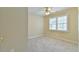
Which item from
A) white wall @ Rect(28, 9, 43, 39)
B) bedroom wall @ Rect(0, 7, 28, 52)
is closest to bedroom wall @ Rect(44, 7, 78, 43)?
white wall @ Rect(28, 9, 43, 39)

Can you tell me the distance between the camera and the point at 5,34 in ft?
5.25

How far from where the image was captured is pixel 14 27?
1617 millimetres

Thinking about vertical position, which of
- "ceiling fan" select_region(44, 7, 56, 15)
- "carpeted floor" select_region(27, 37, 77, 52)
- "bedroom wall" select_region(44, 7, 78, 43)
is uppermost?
"ceiling fan" select_region(44, 7, 56, 15)

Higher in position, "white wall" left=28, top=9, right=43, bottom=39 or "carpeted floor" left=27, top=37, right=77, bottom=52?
"white wall" left=28, top=9, right=43, bottom=39

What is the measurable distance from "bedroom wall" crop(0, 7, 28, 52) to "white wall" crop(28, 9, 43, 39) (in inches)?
2.3

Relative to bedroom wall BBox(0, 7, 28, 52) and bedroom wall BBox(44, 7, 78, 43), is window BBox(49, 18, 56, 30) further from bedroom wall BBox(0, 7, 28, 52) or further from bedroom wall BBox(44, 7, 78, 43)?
bedroom wall BBox(0, 7, 28, 52)

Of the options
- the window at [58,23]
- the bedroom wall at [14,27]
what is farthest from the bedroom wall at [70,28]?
the bedroom wall at [14,27]

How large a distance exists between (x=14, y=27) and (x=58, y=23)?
2.13ft

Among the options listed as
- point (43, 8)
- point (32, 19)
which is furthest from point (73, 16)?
point (32, 19)

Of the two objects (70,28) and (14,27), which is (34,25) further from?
(70,28)

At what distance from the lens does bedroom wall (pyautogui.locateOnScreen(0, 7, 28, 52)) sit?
1605 mm
